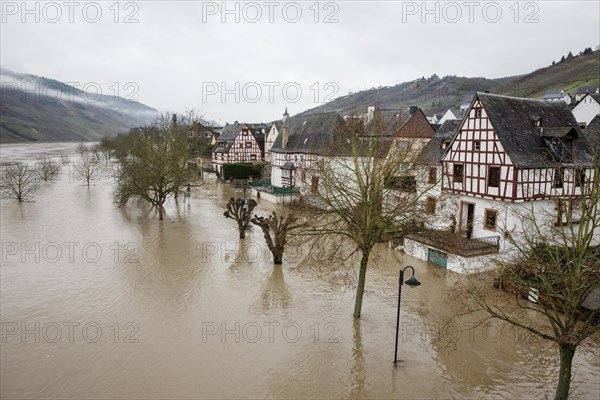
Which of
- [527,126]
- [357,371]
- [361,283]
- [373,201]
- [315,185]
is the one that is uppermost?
[527,126]

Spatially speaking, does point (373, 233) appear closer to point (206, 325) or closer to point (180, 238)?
point (206, 325)

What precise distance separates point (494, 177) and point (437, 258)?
17.3 feet

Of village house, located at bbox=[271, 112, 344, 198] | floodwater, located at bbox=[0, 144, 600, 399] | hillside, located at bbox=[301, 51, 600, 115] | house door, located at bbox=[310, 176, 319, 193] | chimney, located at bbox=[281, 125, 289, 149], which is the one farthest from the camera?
hillside, located at bbox=[301, 51, 600, 115]

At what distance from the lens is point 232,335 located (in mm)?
14742

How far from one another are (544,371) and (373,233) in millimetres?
6685

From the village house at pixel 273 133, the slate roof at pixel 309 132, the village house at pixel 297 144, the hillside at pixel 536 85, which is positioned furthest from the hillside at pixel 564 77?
the village house at pixel 297 144

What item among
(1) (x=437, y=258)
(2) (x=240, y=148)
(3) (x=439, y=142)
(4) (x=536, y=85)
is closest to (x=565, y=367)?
(1) (x=437, y=258)

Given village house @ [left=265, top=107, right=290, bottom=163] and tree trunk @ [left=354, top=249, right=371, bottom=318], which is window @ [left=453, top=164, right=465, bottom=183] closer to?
tree trunk @ [left=354, top=249, right=371, bottom=318]

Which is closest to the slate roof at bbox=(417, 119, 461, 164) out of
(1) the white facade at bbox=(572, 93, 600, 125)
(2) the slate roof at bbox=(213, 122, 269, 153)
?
(1) the white facade at bbox=(572, 93, 600, 125)

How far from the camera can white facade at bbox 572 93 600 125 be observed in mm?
46312

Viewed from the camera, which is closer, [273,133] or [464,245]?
[464,245]

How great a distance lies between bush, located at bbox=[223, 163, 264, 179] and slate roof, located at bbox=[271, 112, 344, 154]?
8073mm

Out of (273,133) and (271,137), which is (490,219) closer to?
(273,133)

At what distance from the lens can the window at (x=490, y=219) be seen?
2244 centimetres
